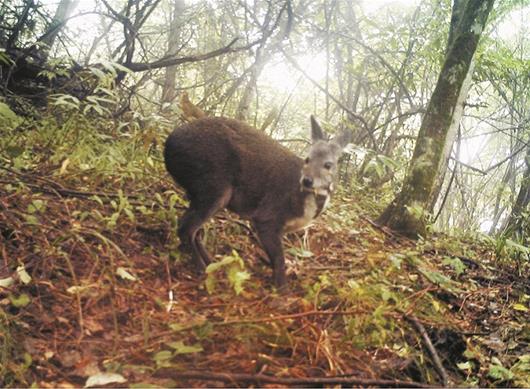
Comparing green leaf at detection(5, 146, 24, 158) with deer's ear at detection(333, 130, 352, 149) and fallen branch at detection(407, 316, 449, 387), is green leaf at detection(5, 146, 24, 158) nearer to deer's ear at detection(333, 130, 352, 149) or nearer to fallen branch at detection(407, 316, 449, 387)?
deer's ear at detection(333, 130, 352, 149)

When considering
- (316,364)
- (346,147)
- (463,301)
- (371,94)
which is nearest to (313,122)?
(346,147)

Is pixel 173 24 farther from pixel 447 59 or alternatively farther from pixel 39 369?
pixel 39 369

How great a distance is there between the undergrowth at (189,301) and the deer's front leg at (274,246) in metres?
0.15

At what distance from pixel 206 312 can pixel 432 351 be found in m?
1.43

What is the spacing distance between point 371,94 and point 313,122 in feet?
20.4

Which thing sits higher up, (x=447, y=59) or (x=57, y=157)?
(x=447, y=59)

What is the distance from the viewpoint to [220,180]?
13.4ft

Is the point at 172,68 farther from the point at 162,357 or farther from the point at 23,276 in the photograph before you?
the point at 162,357

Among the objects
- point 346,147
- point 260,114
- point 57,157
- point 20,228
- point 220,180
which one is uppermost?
point 260,114

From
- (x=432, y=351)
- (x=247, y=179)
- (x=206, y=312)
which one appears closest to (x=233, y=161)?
(x=247, y=179)

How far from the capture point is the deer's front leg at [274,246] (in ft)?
12.4

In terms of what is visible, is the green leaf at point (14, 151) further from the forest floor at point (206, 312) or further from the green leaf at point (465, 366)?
the green leaf at point (465, 366)

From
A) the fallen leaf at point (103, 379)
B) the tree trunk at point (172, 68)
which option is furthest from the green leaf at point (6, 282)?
the tree trunk at point (172, 68)

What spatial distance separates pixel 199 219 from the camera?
3936mm
